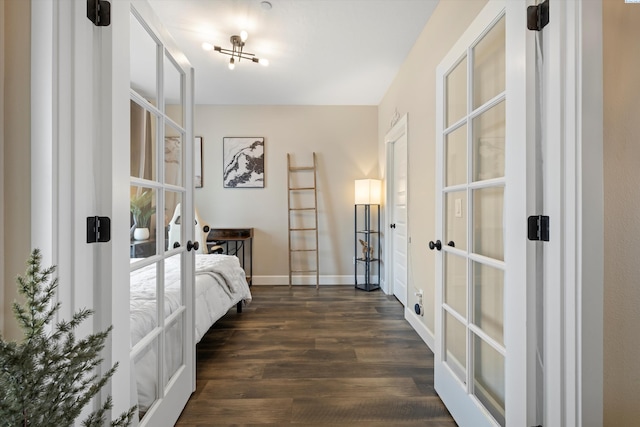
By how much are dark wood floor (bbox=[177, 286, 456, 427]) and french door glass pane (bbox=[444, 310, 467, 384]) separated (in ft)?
0.84

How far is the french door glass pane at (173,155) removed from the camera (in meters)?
1.44

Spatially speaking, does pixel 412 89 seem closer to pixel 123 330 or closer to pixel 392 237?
pixel 392 237

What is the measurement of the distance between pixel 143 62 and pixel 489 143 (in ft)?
5.18

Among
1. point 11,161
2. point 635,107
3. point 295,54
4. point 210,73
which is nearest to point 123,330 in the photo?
point 11,161

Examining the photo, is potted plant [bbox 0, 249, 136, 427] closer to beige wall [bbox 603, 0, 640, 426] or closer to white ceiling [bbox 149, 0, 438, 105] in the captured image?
beige wall [bbox 603, 0, 640, 426]

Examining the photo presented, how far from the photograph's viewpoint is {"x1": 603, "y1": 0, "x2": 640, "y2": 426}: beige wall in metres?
0.89

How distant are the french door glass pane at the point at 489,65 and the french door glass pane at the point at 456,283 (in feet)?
2.54

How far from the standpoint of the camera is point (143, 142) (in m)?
1.25

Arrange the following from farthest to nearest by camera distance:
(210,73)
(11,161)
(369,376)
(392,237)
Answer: (392,237)
(210,73)
(369,376)
(11,161)

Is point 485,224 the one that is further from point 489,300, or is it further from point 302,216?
point 302,216

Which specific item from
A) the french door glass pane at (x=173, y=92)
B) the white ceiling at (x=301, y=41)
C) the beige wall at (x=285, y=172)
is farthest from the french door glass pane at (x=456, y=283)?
the beige wall at (x=285, y=172)

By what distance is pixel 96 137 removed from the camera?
91 centimetres

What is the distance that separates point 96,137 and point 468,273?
1576 millimetres

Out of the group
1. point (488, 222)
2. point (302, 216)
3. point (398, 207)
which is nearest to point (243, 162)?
point (302, 216)
